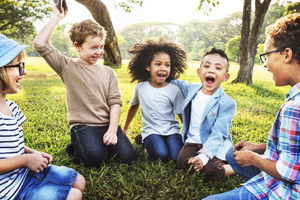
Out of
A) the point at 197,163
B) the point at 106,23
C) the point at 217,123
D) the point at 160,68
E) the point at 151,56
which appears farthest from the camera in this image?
the point at 106,23

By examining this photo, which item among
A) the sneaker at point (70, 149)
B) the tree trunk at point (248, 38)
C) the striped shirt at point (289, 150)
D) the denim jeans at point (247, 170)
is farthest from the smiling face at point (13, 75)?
the tree trunk at point (248, 38)

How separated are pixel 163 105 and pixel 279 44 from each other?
1.66 metres

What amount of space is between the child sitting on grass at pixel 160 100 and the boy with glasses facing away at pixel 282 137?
1.21 m

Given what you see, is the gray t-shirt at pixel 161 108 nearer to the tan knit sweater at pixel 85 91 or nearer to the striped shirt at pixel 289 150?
the tan knit sweater at pixel 85 91

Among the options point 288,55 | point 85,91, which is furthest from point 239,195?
point 85,91

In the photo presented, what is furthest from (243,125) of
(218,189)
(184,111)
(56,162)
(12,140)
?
(12,140)

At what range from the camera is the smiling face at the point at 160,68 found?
295cm

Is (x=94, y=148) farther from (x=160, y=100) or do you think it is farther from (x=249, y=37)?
(x=249, y=37)

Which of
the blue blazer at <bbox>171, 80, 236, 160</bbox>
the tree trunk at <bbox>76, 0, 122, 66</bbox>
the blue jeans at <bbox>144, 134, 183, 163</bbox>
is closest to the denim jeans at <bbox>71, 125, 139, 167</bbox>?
the blue jeans at <bbox>144, 134, 183, 163</bbox>

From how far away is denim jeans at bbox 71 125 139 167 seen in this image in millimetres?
2490

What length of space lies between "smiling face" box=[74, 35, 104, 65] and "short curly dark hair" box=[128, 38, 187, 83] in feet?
2.61

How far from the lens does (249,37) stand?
26.7 ft

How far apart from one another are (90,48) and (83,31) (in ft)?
0.64

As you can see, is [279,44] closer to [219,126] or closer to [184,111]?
[219,126]
